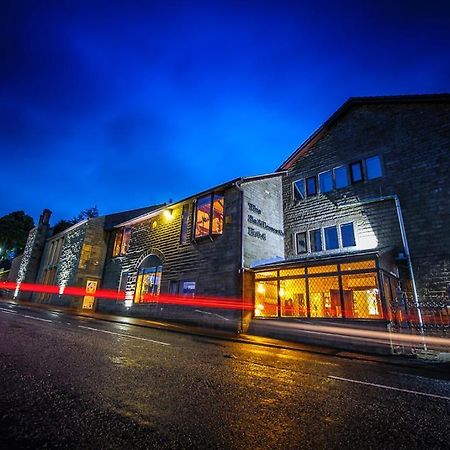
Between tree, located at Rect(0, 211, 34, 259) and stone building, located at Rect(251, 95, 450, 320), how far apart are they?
151 feet

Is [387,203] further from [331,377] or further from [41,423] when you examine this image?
[41,423]

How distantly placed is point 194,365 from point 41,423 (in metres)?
3.22

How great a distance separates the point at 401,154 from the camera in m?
13.6

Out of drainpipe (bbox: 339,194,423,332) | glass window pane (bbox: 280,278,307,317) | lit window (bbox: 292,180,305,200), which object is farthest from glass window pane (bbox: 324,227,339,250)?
glass window pane (bbox: 280,278,307,317)

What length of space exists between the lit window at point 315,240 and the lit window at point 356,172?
3528 mm

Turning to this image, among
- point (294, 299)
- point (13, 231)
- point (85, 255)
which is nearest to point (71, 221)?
point (13, 231)

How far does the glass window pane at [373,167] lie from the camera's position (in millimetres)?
14297

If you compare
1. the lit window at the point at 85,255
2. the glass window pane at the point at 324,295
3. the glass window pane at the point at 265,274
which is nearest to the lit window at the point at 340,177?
the glass window pane at the point at 324,295

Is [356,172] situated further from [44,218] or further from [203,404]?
[44,218]

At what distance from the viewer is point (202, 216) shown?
1784cm

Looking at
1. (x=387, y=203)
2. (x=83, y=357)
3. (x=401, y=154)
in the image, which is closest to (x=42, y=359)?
(x=83, y=357)

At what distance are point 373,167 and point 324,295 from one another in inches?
294

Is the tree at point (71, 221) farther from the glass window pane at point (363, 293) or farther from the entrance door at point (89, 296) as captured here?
the glass window pane at point (363, 293)

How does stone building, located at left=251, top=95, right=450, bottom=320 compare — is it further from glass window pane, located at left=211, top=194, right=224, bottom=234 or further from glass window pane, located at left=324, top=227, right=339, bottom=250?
glass window pane, located at left=211, top=194, right=224, bottom=234
